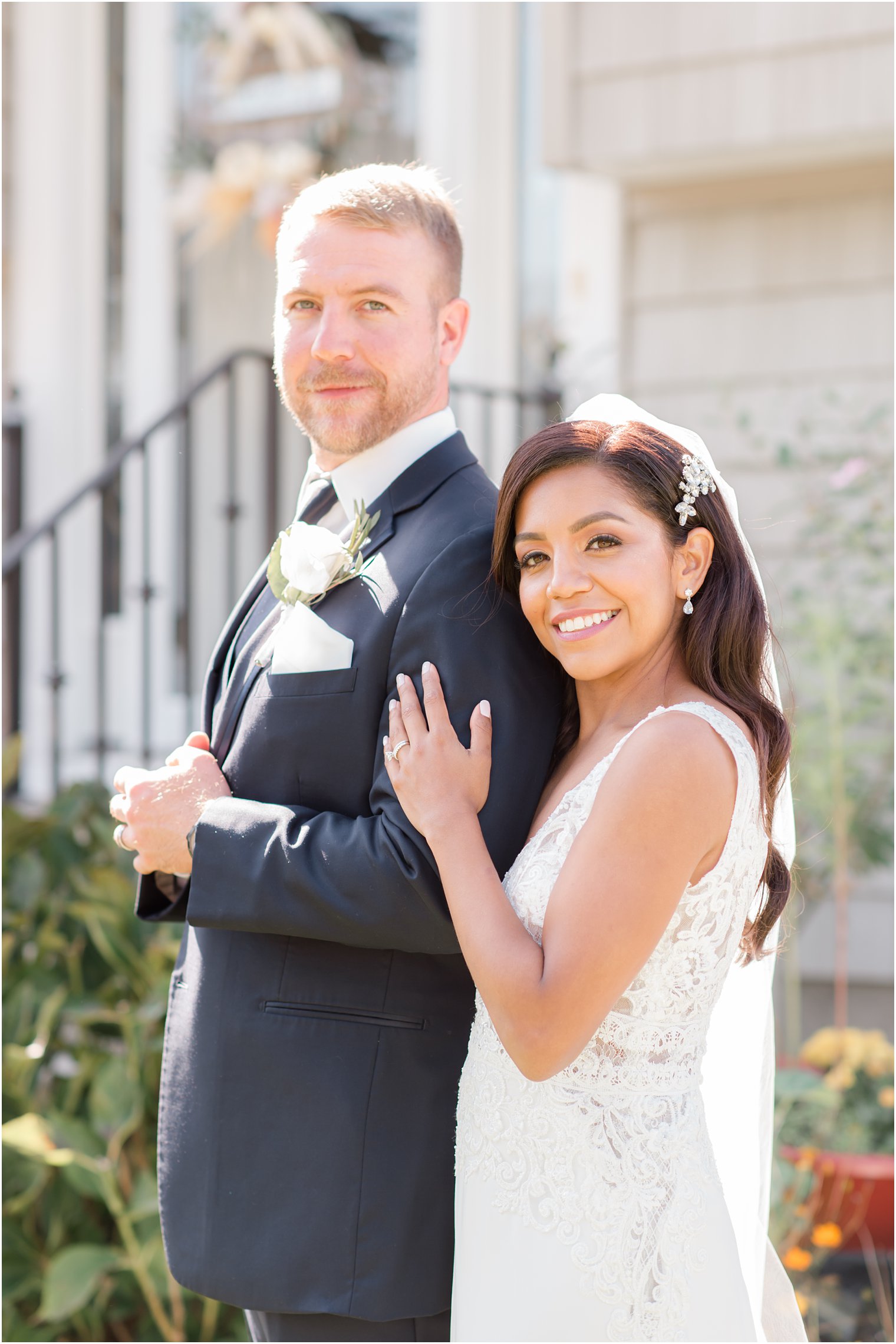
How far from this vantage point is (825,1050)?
152 inches

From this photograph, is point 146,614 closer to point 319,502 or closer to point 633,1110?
point 319,502

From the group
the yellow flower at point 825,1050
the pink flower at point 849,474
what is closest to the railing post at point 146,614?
the pink flower at point 849,474

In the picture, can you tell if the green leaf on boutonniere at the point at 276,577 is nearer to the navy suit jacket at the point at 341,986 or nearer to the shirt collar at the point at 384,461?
the navy suit jacket at the point at 341,986

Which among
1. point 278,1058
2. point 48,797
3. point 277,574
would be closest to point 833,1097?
point 278,1058

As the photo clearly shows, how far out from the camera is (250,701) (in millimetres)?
2023

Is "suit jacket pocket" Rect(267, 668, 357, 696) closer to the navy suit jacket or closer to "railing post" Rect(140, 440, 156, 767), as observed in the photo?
the navy suit jacket

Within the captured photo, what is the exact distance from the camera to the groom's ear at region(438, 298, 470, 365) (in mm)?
2215

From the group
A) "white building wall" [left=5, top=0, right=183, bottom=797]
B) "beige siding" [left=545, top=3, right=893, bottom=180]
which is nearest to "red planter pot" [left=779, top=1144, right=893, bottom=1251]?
"beige siding" [left=545, top=3, right=893, bottom=180]

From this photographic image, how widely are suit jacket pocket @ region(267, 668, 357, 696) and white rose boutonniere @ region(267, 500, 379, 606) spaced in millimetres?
113

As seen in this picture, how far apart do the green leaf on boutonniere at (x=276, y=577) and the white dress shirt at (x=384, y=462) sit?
176 millimetres

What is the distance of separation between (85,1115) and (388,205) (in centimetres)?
252

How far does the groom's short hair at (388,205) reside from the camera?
2109 millimetres

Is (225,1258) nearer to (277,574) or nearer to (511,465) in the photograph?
(277,574)

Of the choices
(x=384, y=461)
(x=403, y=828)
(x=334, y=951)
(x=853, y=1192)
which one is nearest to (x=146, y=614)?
(x=384, y=461)
